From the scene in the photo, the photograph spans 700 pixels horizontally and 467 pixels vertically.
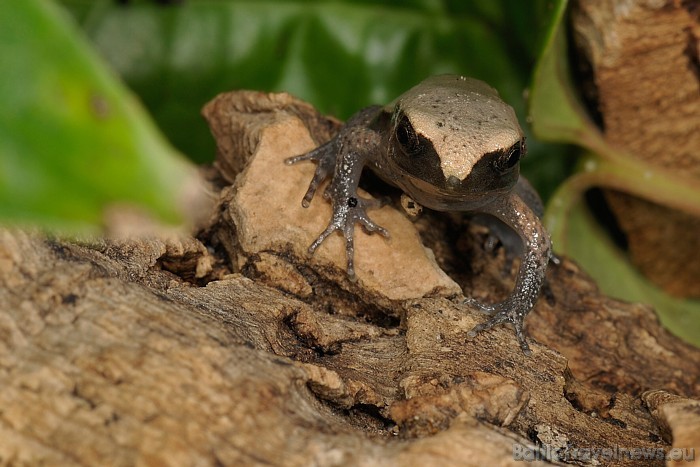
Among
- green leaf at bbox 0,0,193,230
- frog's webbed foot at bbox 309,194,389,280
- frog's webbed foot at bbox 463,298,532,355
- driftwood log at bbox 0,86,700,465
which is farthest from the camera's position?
frog's webbed foot at bbox 309,194,389,280

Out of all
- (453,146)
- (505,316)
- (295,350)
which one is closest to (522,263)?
(505,316)

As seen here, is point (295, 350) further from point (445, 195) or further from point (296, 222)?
point (445, 195)

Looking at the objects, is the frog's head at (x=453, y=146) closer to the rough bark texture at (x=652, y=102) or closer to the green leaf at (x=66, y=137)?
the rough bark texture at (x=652, y=102)

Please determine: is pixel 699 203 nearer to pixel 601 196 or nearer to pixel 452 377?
pixel 601 196

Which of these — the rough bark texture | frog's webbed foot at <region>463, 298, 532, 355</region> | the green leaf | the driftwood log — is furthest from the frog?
the green leaf

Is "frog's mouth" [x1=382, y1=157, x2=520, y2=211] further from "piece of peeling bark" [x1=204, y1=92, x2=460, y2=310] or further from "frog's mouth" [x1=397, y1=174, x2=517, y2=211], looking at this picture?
"piece of peeling bark" [x1=204, y1=92, x2=460, y2=310]

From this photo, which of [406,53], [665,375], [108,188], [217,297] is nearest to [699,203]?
[665,375]

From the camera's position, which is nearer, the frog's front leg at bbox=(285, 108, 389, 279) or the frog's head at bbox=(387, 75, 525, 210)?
the frog's head at bbox=(387, 75, 525, 210)

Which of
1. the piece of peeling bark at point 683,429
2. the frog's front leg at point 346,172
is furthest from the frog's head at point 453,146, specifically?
the piece of peeling bark at point 683,429
